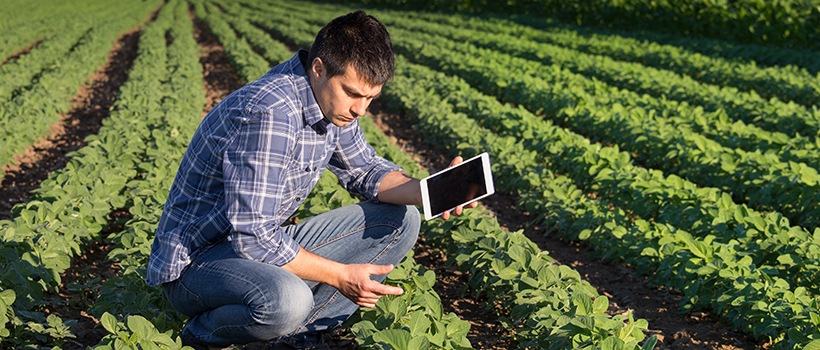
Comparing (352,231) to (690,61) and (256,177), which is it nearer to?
(256,177)

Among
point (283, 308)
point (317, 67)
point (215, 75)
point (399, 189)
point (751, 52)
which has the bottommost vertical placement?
point (751, 52)

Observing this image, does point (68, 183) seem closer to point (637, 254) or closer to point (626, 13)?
point (637, 254)

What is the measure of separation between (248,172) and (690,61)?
35.6 feet

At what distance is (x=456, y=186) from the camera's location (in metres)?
2.44

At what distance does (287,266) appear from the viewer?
2.17 metres

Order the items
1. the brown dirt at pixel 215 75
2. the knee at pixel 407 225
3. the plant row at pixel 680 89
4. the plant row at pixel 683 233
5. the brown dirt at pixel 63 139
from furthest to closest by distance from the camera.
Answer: the brown dirt at pixel 215 75, the plant row at pixel 680 89, the brown dirt at pixel 63 139, the plant row at pixel 683 233, the knee at pixel 407 225

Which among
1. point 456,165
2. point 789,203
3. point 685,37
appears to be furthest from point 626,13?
point 456,165

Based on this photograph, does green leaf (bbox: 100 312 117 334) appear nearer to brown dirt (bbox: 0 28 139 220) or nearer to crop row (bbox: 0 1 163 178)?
brown dirt (bbox: 0 28 139 220)

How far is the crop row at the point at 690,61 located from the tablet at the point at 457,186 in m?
7.88

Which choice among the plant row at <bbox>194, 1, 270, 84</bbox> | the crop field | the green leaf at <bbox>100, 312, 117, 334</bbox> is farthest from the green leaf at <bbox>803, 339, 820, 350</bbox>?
the plant row at <bbox>194, 1, 270, 84</bbox>

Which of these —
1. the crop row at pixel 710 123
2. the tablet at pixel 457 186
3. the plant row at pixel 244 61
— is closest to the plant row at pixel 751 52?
the crop row at pixel 710 123

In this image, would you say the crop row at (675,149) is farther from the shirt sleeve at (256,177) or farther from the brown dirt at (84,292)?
the brown dirt at (84,292)

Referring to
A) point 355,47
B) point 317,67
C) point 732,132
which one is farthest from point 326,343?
point 732,132

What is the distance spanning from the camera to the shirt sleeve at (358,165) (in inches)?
101
